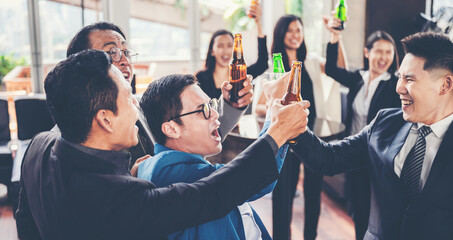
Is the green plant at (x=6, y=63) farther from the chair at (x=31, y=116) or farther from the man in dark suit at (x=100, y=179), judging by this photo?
the man in dark suit at (x=100, y=179)

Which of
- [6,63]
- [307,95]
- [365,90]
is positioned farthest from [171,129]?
[6,63]

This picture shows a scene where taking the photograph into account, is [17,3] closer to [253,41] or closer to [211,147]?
[253,41]

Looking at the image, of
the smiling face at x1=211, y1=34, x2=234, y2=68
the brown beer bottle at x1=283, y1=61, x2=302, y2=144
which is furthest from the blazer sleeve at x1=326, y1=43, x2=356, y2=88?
the brown beer bottle at x1=283, y1=61, x2=302, y2=144

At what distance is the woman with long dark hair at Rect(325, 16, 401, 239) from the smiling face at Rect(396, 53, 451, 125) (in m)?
1.12

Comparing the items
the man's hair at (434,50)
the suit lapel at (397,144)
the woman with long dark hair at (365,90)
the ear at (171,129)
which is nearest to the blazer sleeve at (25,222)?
the ear at (171,129)

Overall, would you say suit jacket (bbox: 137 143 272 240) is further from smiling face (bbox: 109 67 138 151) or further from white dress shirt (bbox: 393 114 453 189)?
white dress shirt (bbox: 393 114 453 189)

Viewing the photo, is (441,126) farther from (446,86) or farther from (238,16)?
(238,16)

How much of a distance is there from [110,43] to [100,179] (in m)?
0.76

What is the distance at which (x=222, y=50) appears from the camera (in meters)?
3.38

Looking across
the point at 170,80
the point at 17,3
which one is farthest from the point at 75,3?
the point at 170,80

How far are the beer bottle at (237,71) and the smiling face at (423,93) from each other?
630 mm

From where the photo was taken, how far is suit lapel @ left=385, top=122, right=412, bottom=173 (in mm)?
1612

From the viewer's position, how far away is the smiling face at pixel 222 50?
3365mm

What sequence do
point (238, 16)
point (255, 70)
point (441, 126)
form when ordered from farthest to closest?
point (238, 16), point (255, 70), point (441, 126)
